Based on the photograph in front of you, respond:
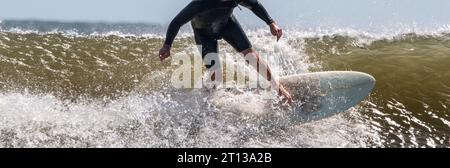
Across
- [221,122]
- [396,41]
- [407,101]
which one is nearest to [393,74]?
[407,101]

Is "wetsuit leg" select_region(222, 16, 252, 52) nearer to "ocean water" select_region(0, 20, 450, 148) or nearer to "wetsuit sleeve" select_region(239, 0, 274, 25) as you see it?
"wetsuit sleeve" select_region(239, 0, 274, 25)

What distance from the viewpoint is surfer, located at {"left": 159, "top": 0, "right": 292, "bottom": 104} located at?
6719mm

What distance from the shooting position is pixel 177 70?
918 centimetres

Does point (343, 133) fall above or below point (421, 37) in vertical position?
below

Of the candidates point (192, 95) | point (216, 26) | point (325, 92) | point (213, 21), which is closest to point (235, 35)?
point (216, 26)

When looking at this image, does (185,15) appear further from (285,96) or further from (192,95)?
(285,96)

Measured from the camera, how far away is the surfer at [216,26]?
6719mm

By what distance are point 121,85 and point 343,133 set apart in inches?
144

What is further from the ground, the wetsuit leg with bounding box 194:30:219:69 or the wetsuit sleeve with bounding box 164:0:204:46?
the wetsuit sleeve with bounding box 164:0:204:46

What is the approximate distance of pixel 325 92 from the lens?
23.9ft

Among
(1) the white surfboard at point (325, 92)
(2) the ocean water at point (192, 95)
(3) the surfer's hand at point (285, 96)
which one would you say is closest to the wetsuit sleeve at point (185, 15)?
(2) the ocean water at point (192, 95)

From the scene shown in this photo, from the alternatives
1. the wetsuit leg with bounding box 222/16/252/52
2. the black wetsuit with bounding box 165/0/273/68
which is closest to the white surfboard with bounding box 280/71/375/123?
the wetsuit leg with bounding box 222/16/252/52
